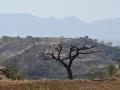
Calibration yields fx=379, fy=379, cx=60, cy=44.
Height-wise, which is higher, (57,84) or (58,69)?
(57,84)

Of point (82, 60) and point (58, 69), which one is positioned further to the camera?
point (82, 60)

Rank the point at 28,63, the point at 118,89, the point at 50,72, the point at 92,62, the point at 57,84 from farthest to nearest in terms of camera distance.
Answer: the point at 92,62 → the point at 28,63 → the point at 50,72 → the point at 57,84 → the point at 118,89

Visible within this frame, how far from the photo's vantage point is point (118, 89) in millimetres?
21703

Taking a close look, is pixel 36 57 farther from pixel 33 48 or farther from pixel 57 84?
pixel 57 84

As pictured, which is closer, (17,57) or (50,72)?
(50,72)

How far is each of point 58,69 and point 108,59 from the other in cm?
4256

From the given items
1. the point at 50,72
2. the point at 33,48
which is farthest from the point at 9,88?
the point at 33,48

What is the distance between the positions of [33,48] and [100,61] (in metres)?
34.7

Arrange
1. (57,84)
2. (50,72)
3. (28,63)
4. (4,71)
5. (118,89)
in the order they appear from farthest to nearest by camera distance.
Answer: (28,63) < (50,72) < (4,71) < (57,84) < (118,89)

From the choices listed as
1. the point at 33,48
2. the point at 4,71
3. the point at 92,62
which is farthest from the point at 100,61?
the point at 4,71

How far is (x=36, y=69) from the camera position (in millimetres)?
161750

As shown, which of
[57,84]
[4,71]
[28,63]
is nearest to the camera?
[57,84]

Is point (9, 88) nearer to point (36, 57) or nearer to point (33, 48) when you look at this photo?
point (36, 57)

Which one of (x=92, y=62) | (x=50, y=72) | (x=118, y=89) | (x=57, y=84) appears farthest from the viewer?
(x=92, y=62)
